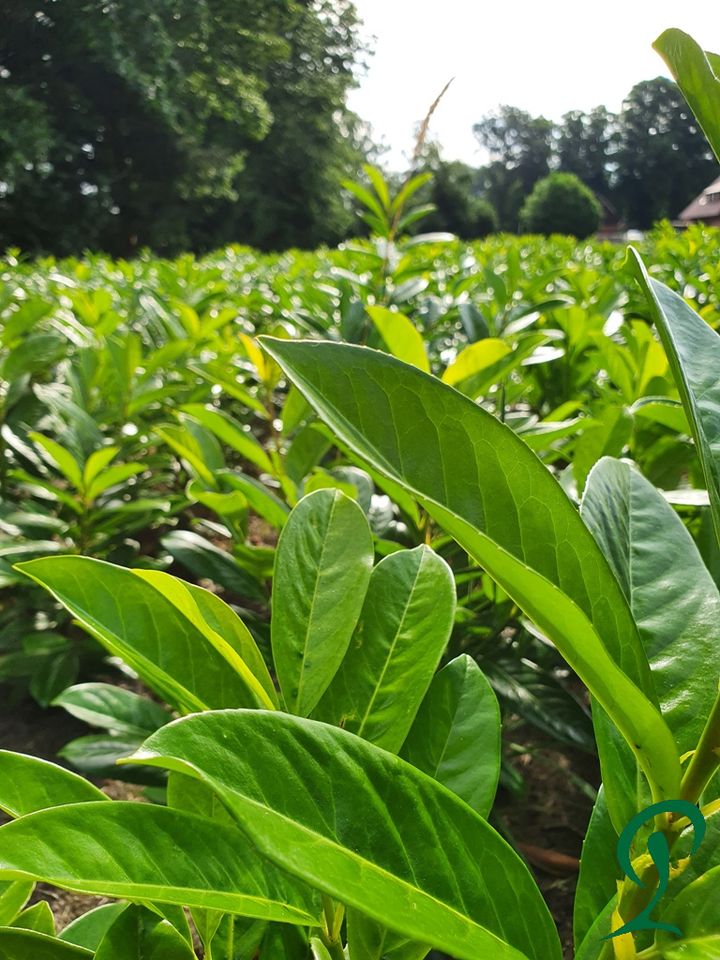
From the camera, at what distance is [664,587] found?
1.71ft

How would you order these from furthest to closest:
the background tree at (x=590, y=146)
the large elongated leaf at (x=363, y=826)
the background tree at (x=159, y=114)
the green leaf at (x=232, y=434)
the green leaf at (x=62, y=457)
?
1. the background tree at (x=590, y=146)
2. the background tree at (x=159, y=114)
3. the green leaf at (x=62, y=457)
4. the green leaf at (x=232, y=434)
5. the large elongated leaf at (x=363, y=826)

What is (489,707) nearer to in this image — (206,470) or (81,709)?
(81,709)

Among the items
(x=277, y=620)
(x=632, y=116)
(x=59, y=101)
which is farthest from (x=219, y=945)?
(x=632, y=116)

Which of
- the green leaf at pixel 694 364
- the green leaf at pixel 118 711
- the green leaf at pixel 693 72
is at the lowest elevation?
the green leaf at pixel 118 711

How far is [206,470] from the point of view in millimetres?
1271

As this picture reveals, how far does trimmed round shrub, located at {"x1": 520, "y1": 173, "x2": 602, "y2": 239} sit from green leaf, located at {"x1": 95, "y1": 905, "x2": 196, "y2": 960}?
95.0ft

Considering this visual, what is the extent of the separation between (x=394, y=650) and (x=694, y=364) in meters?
0.30

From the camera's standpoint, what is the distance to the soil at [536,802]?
139 centimetres

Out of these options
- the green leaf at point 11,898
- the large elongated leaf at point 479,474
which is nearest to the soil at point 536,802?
the green leaf at point 11,898

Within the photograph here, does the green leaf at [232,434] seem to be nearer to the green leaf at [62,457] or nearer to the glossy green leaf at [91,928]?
the green leaf at [62,457]

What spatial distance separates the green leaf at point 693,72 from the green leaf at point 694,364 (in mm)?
70

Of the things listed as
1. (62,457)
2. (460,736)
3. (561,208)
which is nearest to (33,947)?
(460,736)

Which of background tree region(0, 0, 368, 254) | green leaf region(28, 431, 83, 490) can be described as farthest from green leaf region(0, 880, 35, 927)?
background tree region(0, 0, 368, 254)

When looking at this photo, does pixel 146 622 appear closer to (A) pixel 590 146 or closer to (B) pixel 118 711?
(B) pixel 118 711
